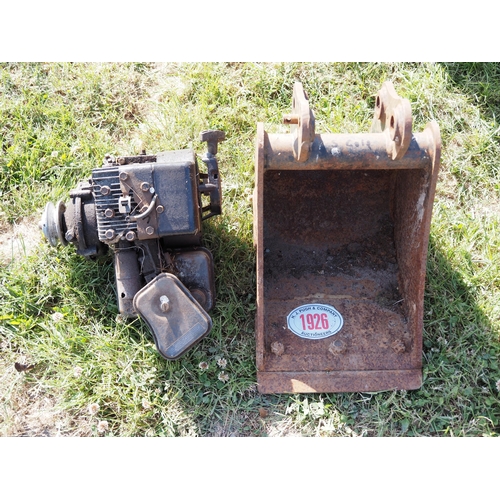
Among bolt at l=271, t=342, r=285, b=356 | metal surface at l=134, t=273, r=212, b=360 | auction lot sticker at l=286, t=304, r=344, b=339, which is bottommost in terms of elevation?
bolt at l=271, t=342, r=285, b=356

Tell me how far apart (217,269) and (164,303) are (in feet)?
1.73

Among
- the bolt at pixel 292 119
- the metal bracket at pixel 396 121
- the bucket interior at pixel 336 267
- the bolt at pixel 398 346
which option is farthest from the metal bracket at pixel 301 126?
the bolt at pixel 398 346

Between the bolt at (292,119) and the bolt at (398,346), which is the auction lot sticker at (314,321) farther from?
the bolt at (292,119)

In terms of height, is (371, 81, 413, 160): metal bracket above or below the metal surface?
above

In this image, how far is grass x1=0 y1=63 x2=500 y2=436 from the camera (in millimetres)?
2395

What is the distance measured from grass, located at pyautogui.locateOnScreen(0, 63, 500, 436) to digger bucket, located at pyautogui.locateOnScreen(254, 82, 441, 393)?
0.15m

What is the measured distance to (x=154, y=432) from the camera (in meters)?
2.38

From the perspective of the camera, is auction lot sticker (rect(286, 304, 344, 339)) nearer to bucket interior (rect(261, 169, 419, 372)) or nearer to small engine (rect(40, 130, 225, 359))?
bucket interior (rect(261, 169, 419, 372))

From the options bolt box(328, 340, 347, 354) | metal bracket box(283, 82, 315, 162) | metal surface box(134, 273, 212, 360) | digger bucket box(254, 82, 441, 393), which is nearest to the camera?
metal bracket box(283, 82, 315, 162)

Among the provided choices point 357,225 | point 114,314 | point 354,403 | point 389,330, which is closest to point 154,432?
point 114,314

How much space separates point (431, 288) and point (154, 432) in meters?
1.52

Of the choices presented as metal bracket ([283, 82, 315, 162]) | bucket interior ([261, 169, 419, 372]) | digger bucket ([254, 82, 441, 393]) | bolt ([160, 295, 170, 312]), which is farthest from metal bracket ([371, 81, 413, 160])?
bolt ([160, 295, 170, 312])

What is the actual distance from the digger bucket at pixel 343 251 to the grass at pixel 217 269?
15 centimetres

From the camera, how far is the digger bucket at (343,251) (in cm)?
212
